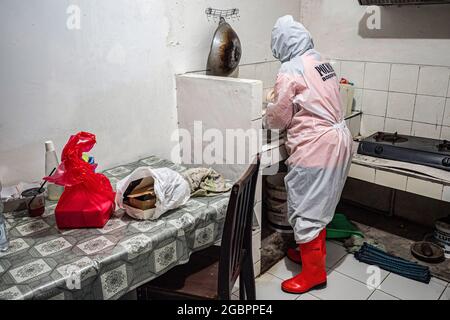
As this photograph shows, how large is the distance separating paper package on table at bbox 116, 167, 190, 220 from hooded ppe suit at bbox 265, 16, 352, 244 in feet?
2.51

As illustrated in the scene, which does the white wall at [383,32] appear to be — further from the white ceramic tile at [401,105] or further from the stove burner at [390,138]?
the stove burner at [390,138]

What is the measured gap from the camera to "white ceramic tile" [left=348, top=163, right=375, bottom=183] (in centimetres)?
260

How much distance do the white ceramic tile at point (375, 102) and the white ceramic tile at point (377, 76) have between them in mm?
40

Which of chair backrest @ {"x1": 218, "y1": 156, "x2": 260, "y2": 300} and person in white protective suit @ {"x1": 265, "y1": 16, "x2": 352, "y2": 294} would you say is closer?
chair backrest @ {"x1": 218, "y1": 156, "x2": 260, "y2": 300}

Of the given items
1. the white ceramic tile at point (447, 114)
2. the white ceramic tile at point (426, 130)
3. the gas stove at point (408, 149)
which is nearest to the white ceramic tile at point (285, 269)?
the gas stove at point (408, 149)

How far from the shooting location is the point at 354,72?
298cm

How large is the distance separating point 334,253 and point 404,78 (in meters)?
1.32

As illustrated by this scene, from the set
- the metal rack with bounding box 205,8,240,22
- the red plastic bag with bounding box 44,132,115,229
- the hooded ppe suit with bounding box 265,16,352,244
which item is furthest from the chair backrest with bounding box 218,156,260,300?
the metal rack with bounding box 205,8,240,22

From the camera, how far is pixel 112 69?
1910 mm

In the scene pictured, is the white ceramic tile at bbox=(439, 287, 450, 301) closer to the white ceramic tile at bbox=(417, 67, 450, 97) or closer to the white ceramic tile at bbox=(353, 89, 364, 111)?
the white ceramic tile at bbox=(417, 67, 450, 97)
